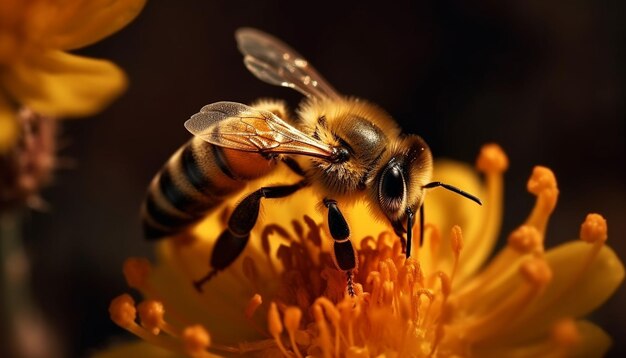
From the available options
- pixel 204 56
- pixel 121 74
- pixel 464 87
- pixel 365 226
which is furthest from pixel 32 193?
pixel 464 87

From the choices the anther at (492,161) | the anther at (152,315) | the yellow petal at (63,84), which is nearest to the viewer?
the yellow petal at (63,84)

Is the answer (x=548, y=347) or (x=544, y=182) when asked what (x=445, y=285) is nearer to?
(x=548, y=347)

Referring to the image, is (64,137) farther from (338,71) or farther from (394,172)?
(394,172)

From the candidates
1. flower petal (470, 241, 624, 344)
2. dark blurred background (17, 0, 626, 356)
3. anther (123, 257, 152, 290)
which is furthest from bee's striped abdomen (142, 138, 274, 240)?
dark blurred background (17, 0, 626, 356)

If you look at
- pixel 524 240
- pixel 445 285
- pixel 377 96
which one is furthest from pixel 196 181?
pixel 377 96

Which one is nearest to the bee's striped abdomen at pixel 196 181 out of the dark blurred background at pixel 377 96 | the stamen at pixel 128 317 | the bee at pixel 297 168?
the bee at pixel 297 168

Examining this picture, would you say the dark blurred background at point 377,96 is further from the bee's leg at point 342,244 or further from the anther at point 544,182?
the bee's leg at point 342,244
